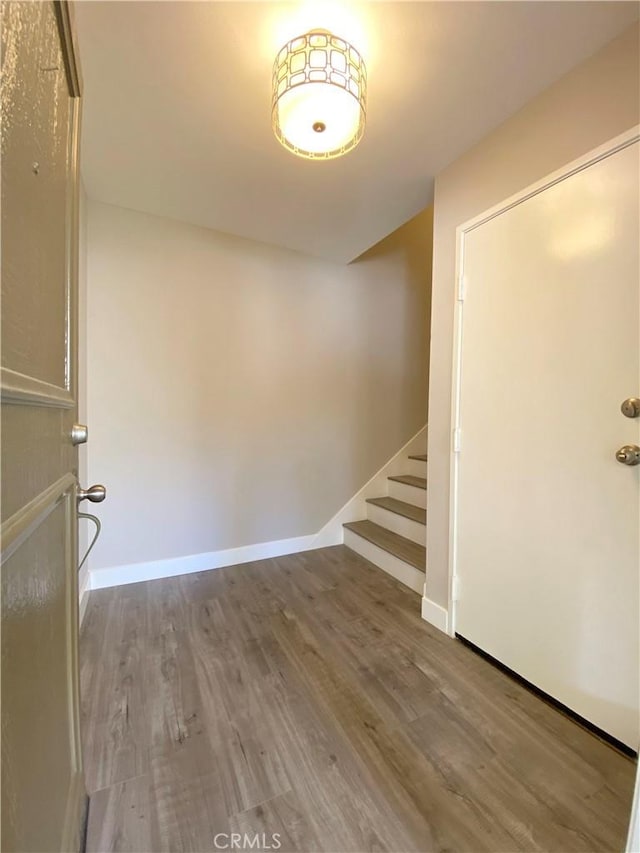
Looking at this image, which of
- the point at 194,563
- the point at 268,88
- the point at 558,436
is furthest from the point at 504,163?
the point at 194,563

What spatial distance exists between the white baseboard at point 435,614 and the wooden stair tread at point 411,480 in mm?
1026

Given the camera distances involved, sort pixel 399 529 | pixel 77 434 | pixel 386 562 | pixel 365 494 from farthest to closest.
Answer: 1. pixel 365 494
2. pixel 399 529
3. pixel 386 562
4. pixel 77 434

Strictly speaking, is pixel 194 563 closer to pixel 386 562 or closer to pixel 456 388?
pixel 386 562

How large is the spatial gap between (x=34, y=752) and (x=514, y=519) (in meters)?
1.62

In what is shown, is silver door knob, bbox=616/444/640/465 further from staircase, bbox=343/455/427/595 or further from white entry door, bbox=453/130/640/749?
staircase, bbox=343/455/427/595

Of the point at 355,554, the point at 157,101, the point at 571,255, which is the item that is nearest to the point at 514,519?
the point at 571,255

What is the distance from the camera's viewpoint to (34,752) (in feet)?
1.87

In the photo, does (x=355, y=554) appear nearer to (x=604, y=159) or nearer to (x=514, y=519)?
(x=514, y=519)

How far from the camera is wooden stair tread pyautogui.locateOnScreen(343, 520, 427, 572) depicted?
2.42m

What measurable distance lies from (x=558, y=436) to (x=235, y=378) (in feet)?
6.64

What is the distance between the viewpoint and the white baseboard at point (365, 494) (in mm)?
3139

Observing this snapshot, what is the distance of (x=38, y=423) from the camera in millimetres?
613

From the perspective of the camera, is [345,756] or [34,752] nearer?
[34,752]

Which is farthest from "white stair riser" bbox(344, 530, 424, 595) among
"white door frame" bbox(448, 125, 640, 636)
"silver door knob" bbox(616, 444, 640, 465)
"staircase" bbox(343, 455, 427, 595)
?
"silver door knob" bbox(616, 444, 640, 465)
